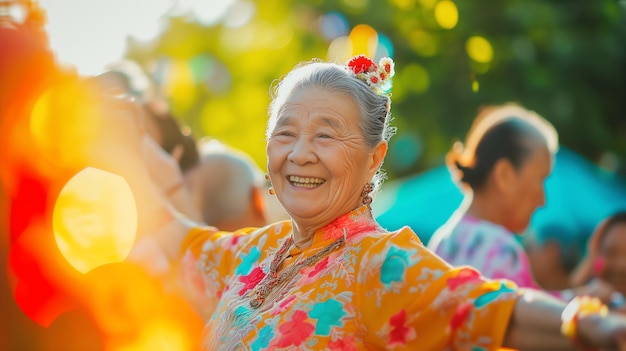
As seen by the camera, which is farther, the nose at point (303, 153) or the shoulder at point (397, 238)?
the nose at point (303, 153)

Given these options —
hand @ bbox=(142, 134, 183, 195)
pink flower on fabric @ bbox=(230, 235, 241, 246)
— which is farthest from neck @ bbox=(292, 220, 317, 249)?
hand @ bbox=(142, 134, 183, 195)

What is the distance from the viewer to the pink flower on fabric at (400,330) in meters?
2.43

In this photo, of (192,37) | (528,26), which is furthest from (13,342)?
(192,37)

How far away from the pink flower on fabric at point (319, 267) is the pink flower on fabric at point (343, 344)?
0.27 metres

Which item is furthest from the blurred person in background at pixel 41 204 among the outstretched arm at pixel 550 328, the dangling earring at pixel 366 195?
the outstretched arm at pixel 550 328

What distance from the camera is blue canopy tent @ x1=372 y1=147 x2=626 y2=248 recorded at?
313 inches

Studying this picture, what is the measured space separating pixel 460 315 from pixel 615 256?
3.59 metres

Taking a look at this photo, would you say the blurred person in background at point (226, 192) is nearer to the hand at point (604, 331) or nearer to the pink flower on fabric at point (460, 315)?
the pink flower on fabric at point (460, 315)

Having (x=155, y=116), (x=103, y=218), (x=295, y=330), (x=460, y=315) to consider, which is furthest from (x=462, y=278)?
(x=155, y=116)

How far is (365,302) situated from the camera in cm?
255

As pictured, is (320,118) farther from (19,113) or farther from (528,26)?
(528,26)

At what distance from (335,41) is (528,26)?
2.25m

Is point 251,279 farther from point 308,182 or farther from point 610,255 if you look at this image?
point 610,255

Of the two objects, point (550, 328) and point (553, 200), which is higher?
point (550, 328)
